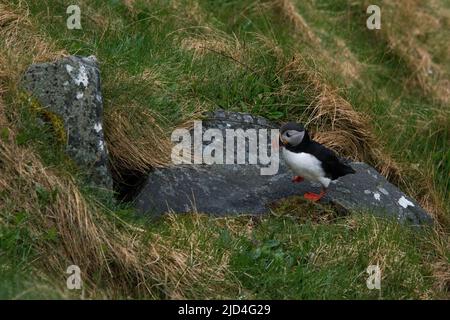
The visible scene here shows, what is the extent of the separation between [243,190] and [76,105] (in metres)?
1.47

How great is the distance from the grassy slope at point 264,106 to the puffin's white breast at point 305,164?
30cm

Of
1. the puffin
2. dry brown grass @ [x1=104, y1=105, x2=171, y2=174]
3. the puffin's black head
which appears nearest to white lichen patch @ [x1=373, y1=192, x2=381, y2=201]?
the puffin

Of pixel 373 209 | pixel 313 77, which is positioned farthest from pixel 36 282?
pixel 313 77

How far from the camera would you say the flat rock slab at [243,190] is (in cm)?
701

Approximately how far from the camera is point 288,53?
334 inches

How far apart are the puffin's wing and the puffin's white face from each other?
13cm

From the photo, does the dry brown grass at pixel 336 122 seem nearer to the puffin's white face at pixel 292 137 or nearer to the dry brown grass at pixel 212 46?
the dry brown grass at pixel 212 46

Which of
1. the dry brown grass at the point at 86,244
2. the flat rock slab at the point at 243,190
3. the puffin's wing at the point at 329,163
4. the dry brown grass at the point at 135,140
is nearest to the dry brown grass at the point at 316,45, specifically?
the flat rock slab at the point at 243,190

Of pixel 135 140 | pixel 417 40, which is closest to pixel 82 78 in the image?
pixel 135 140

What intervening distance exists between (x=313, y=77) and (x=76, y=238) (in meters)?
3.10

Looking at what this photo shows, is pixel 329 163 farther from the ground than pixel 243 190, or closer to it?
farther from the ground

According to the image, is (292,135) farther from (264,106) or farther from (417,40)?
(417,40)

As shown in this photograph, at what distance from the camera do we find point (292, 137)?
6980 mm

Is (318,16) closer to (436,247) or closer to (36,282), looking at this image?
(436,247)
